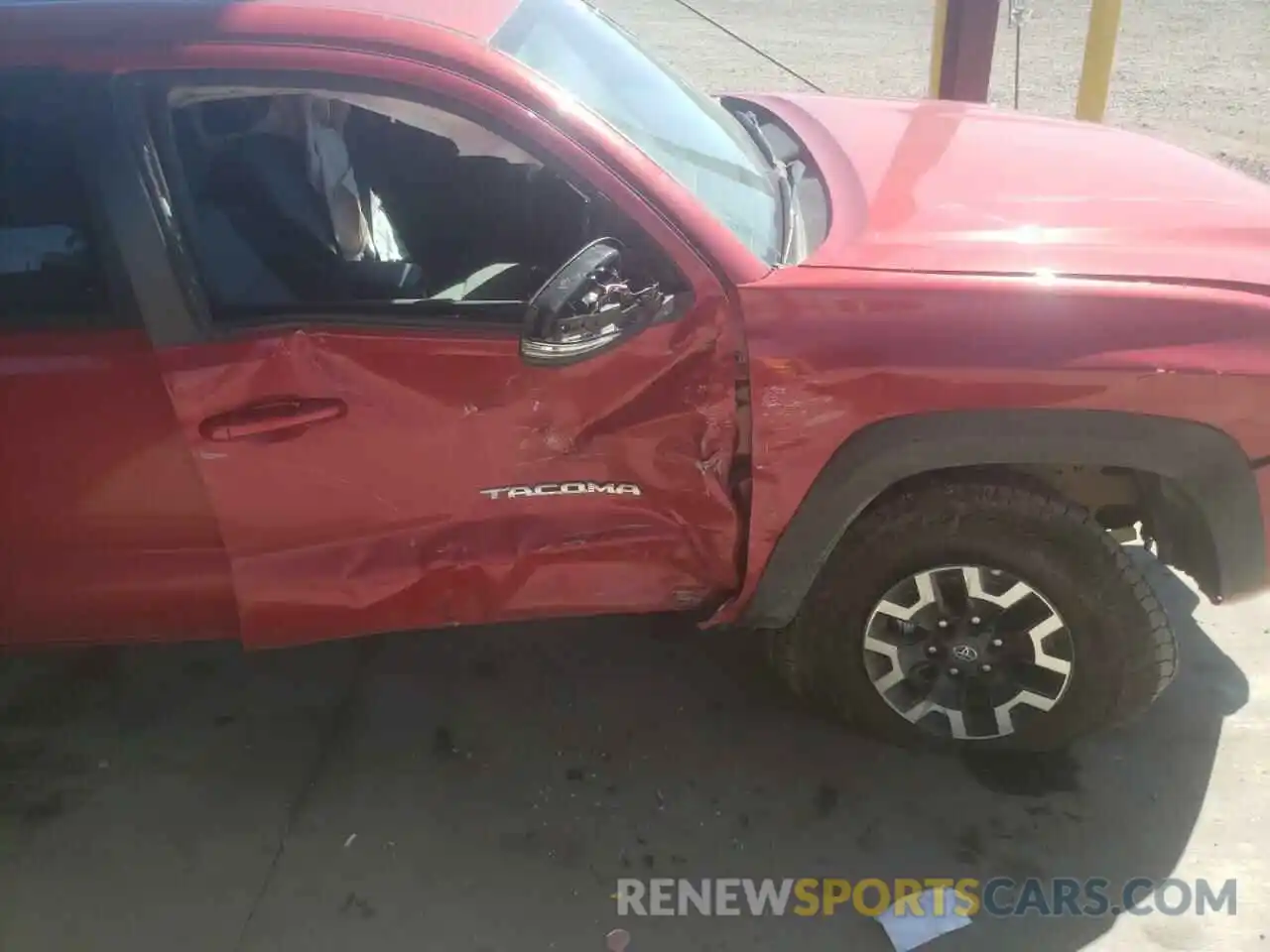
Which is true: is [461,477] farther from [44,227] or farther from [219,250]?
[44,227]

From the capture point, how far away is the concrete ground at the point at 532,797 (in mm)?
2434

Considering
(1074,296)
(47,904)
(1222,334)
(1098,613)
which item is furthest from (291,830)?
(1222,334)

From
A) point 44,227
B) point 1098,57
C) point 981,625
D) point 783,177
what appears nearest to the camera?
point 44,227

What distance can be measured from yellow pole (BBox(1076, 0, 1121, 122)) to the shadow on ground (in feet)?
8.94

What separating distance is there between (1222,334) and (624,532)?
4.20 feet

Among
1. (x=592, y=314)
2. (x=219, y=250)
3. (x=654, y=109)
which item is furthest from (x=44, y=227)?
(x=654, y=109)

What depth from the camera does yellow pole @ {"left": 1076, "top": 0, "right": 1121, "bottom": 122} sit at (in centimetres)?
485

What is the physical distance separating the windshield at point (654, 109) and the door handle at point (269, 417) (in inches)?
33.1

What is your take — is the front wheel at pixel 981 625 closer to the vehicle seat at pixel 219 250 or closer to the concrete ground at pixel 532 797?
the concrete ground at pixel 532 797

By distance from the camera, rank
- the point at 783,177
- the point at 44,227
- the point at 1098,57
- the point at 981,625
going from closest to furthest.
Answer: the point at 44,227 < the point at 981,625 < the point at 783,177 < the point at 1098,57

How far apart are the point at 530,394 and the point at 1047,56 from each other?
28.6ft

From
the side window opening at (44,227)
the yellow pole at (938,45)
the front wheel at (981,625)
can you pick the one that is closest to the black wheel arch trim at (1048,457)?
the front wheel at (981,625)

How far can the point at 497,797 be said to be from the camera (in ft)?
8.96

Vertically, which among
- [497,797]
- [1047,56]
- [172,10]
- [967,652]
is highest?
[172,10]
